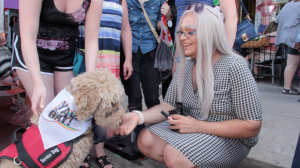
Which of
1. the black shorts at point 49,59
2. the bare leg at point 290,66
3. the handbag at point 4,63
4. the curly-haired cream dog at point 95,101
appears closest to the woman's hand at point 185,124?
the curly-haired cream dog at point 95,101

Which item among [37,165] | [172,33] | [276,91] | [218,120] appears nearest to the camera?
[37,165]

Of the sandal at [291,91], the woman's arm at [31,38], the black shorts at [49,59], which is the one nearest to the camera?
the woman's arm at [31,38]

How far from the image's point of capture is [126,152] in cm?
284

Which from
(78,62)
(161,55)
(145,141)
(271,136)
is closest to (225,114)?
(145,141)

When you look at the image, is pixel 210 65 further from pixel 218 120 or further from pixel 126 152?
pixel 126 152

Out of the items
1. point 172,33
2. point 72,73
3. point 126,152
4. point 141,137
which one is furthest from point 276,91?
point 72,73

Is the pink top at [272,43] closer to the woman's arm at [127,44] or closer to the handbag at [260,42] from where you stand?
the handbag at [260,42]

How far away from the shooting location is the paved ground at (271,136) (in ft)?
8.65

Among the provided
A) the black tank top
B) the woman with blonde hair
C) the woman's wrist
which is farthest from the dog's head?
the black tank top

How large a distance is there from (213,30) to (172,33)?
142 centimetres

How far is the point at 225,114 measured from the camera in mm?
1889

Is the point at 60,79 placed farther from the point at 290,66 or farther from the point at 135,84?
the point at 290,66

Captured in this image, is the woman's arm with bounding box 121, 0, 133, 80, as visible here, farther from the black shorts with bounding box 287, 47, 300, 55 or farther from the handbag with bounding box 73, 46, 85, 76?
the black shorts with bounding box 287, 47, 300, 55

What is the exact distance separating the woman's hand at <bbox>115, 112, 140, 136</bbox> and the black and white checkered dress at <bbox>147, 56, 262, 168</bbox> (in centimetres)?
22
